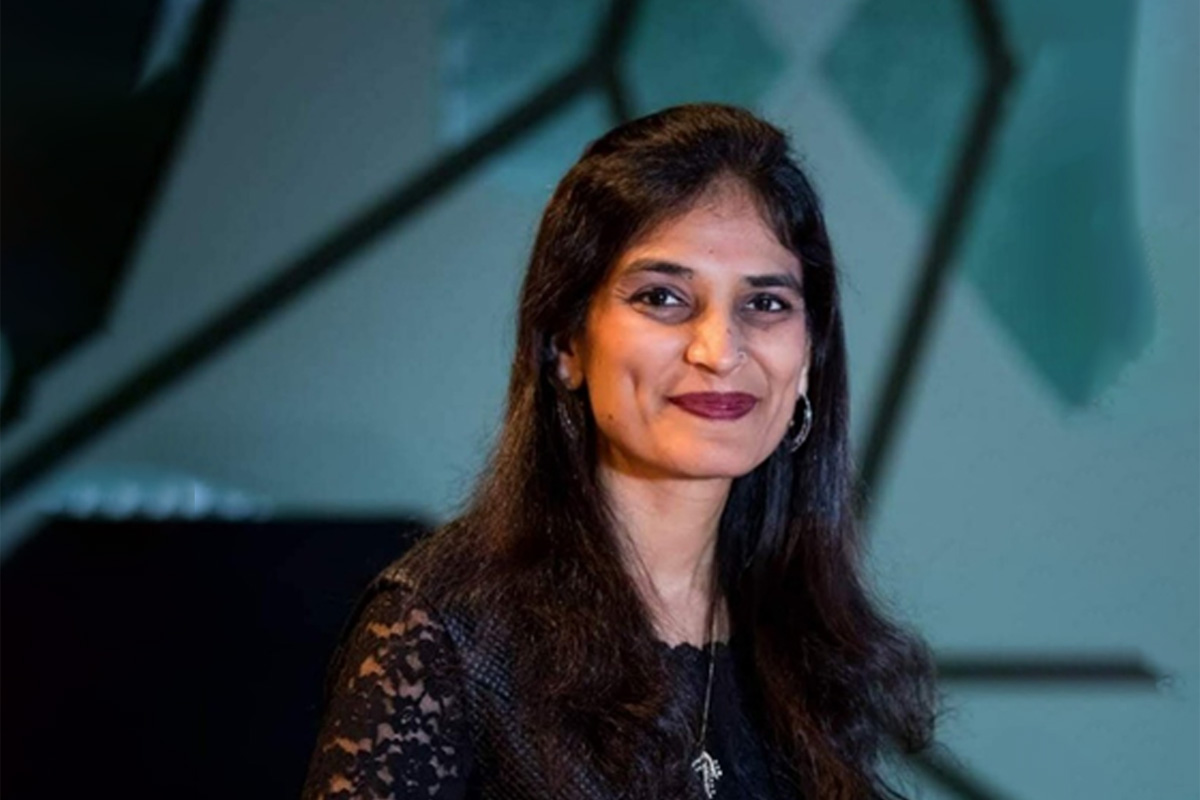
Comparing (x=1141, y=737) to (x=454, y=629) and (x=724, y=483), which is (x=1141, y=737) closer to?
(x=724, y=483)

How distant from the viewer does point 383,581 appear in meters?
1.35

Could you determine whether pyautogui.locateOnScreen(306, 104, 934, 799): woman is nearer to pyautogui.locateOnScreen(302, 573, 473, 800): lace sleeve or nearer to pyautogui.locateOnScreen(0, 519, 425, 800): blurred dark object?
pyautogui.locateOnScreen(302, 573, 473, 800): lace sleeve

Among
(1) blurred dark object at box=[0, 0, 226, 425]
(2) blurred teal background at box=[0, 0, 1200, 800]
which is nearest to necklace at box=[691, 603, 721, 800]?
(2) blurred teal background at box=[0, 0, 1200, 800]

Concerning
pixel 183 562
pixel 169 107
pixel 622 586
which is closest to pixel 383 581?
pixel 622 586

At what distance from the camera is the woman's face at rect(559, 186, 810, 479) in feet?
4.50

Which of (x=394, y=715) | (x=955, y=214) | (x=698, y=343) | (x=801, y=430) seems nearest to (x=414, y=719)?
(x=394, y=715)

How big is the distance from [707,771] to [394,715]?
0.30m

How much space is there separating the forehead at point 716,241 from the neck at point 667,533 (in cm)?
19

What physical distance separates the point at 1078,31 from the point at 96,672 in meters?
1.66

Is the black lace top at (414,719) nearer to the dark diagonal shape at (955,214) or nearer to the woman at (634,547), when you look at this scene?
the woman at (634,547)

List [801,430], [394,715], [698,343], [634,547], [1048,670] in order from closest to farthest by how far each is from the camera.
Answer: [394,715], [698,343], [634,547], [801,430], [1048,670]

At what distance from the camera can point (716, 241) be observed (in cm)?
140

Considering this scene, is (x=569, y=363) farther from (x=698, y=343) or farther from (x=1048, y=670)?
(x=1048, y=670)

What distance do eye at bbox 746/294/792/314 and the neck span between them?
6.0 inches
